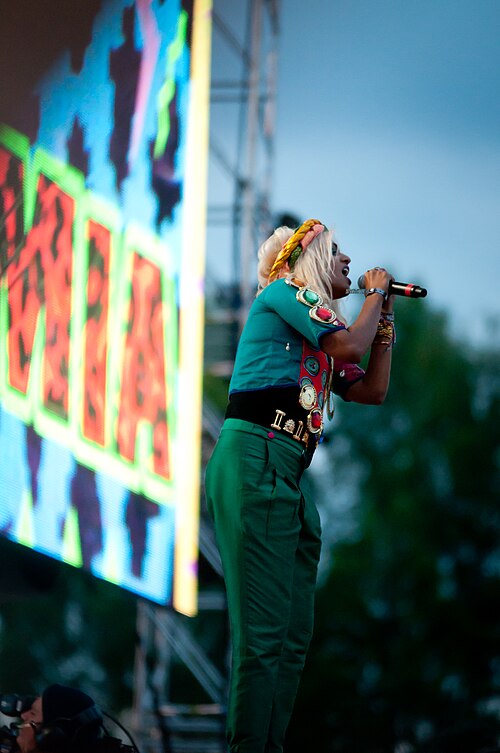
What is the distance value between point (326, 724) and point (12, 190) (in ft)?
32.6

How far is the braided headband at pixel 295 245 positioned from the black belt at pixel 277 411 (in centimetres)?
25

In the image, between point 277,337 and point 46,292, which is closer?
point 277,337

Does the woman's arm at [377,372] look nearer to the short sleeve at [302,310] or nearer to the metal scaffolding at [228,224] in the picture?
the short sleeve at [302,310]

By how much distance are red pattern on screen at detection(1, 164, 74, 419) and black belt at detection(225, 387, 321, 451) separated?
31.3 inches

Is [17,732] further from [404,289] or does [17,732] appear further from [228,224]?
[228,224]

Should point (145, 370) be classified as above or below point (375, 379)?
below

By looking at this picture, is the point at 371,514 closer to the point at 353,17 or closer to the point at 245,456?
the point at 353,17

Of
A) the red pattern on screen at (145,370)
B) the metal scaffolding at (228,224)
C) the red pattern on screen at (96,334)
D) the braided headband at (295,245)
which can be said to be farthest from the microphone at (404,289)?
the metal scaffolding at (228,224)

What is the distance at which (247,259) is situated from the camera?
542 centimetres

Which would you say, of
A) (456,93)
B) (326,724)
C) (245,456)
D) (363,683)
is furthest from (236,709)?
(363,683)

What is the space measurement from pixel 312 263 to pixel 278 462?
15.2 inches

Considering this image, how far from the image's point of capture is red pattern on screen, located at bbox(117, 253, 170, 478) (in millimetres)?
3299

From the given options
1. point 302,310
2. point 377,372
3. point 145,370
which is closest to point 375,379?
point 377,372

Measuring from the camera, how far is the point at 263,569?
193 centimetres
